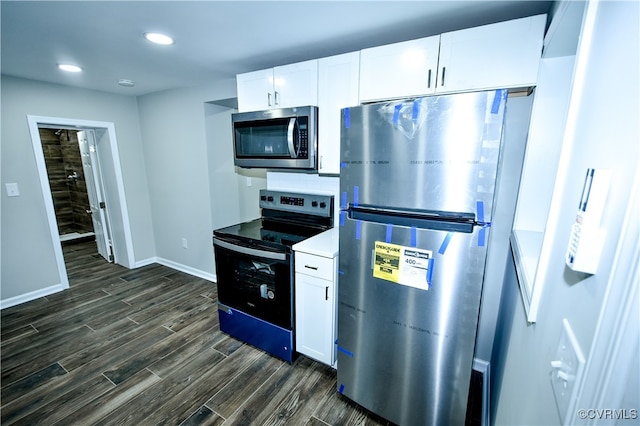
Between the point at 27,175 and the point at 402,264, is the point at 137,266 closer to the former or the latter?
the point at 27,175

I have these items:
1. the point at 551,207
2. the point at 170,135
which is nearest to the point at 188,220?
the point at 170,135

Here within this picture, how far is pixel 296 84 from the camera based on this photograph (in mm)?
1964

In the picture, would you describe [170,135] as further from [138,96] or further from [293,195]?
[293,195]

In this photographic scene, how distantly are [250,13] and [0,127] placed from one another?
9.77ft

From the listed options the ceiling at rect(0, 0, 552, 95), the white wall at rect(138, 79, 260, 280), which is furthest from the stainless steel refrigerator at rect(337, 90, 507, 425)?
the white wall at rect(138, 79, 260, 280)

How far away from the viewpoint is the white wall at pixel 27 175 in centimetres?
265

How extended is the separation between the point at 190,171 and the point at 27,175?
1.56 metres

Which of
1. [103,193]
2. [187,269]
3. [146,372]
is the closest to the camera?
[146,372]

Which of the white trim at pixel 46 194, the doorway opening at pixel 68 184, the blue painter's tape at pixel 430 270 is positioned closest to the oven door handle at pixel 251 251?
the blue painter's tape at pixel 430 270

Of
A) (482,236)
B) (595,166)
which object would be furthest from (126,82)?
(595,166)

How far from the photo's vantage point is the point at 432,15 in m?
1.44

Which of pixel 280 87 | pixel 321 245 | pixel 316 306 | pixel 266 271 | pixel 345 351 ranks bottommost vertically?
pixel 345 351

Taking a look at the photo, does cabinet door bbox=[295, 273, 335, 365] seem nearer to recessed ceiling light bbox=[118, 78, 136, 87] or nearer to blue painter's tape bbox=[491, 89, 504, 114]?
blue painter's tape bbox=[491, 89, 504, 114]

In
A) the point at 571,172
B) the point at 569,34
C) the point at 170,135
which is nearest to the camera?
the point at 571,172
